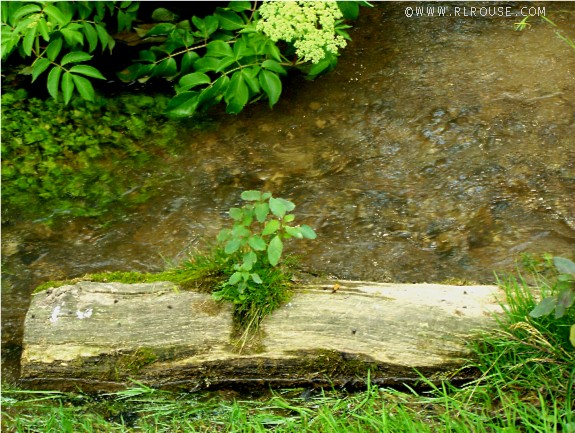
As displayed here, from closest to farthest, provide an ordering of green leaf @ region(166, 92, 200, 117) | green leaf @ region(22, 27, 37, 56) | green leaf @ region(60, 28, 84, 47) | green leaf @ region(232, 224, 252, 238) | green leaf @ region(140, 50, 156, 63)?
green leaf @ region(232, 224, 252, 238)
green leaf @ region(22, 27, 37, 56)
green leaf @ region(60, 28, 84, 47)
green leaf @ region(166, 92, 200, 117)
green leaf @ region(140, 50, 156, 63)

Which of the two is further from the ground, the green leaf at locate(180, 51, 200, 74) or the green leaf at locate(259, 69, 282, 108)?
the green leaf at locate(180, 51, 200, 74)

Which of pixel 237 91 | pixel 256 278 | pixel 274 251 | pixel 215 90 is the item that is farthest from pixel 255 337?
→ pixel 215 90

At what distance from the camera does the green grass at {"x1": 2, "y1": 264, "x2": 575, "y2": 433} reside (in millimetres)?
2805

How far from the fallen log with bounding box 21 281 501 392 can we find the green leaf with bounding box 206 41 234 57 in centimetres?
160

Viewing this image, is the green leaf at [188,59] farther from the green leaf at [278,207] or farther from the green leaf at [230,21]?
the green leaf at [278,207]

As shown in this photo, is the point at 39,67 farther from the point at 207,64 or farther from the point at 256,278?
the point at 256,278

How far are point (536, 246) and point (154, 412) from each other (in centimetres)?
197

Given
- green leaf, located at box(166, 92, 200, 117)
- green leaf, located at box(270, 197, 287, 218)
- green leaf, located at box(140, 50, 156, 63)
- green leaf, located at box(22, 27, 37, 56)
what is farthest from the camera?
green leaf, located at box(140, 50, 156, 63)

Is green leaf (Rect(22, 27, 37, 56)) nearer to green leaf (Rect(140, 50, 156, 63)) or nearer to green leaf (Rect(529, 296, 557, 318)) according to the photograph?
green leaf (Rect(140, 50, 156, 63))

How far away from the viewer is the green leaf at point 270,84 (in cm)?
431

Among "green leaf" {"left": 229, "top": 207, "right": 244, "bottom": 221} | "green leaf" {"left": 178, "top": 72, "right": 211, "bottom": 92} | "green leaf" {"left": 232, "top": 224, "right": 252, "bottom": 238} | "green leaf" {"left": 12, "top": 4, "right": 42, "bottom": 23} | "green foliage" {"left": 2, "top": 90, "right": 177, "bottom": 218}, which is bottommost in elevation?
"green foliage" {"left": 2, "top": 90, "right": 177, "bottom": 218}

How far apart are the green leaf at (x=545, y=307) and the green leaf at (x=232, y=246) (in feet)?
3.75

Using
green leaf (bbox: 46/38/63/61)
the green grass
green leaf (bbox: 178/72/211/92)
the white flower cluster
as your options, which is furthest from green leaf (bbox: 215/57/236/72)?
the green grass

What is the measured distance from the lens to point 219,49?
4.35 metres
